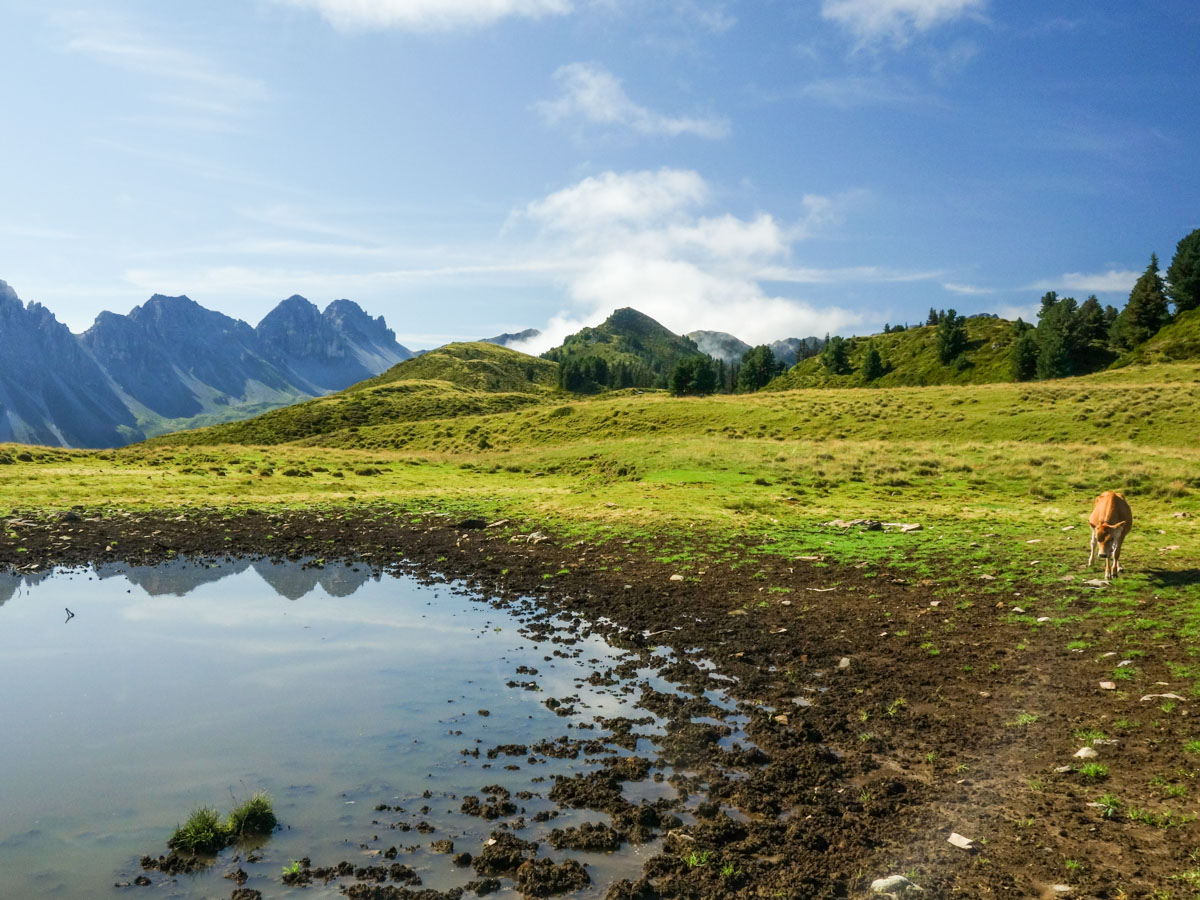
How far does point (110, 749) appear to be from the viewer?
12656 millimetres

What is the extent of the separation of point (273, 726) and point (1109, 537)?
23296mm

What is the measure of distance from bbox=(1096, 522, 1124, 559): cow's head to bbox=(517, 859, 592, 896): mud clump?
1982 centimetres

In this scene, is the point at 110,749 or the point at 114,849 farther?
the point at 110,749

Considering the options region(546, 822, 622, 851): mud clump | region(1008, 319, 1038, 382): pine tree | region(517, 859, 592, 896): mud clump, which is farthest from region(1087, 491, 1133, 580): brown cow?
region(1008, 319, 1038, 382): pine tree

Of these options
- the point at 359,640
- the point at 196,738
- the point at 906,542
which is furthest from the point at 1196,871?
the point at 906,542

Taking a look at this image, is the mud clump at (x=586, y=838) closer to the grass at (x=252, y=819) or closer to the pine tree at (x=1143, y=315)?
the grass at (x=252, y=819)

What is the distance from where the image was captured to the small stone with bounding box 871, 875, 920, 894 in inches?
318

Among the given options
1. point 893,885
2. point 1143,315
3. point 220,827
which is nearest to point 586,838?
point 893,885

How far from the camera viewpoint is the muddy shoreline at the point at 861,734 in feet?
28.0

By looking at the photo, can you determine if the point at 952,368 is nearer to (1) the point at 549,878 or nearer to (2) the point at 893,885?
(2) the point at 893,885

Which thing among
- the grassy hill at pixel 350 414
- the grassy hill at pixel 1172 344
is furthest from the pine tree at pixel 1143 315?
the grassy hill at pixel 350 414

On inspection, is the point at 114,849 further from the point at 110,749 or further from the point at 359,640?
the point at 359,640

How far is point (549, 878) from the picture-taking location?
8.62 m

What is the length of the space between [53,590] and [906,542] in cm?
3276
